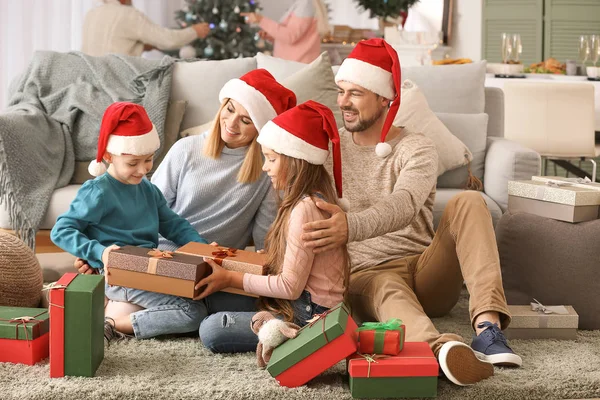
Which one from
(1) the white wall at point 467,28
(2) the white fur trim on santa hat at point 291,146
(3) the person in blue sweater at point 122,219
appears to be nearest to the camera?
(2) the white fur trim on santa hat at point 291,146

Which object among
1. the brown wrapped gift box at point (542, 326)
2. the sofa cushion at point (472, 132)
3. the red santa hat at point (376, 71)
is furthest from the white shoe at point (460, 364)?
the sofa cushion at point (472, 132)

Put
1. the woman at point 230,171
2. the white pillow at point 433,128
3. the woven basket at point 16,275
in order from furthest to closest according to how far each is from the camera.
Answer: the white pillow at point 433,128 → the woman at point 230,171 → the woven basket at point 16,275

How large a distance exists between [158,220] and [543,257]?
4.05 ft

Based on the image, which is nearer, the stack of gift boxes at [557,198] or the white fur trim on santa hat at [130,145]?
the white fur trim on santa hat at [130,145]

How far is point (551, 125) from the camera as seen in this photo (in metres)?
4.22

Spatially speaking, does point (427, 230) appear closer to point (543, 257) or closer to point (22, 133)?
point (543, 257)

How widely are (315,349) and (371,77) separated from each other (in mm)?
959

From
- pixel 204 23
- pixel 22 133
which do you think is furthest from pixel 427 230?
pixel 204 23

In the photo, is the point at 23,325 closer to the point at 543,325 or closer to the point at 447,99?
the point at 543,325

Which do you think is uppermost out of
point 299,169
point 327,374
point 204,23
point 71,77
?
point 204,23

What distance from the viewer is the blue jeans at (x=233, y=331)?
2230mm

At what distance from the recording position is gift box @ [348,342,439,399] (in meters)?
1.90

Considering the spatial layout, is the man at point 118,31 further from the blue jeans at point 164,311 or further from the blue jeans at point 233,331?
the blue jeans at point 233,331

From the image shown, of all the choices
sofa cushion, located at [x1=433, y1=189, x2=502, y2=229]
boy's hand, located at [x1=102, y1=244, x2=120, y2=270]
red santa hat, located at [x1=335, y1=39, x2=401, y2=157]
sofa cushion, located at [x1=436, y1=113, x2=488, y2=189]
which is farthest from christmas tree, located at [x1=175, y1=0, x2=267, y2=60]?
boy's hand, located at [x1=102, y1=244, x2=120, y2=270]
